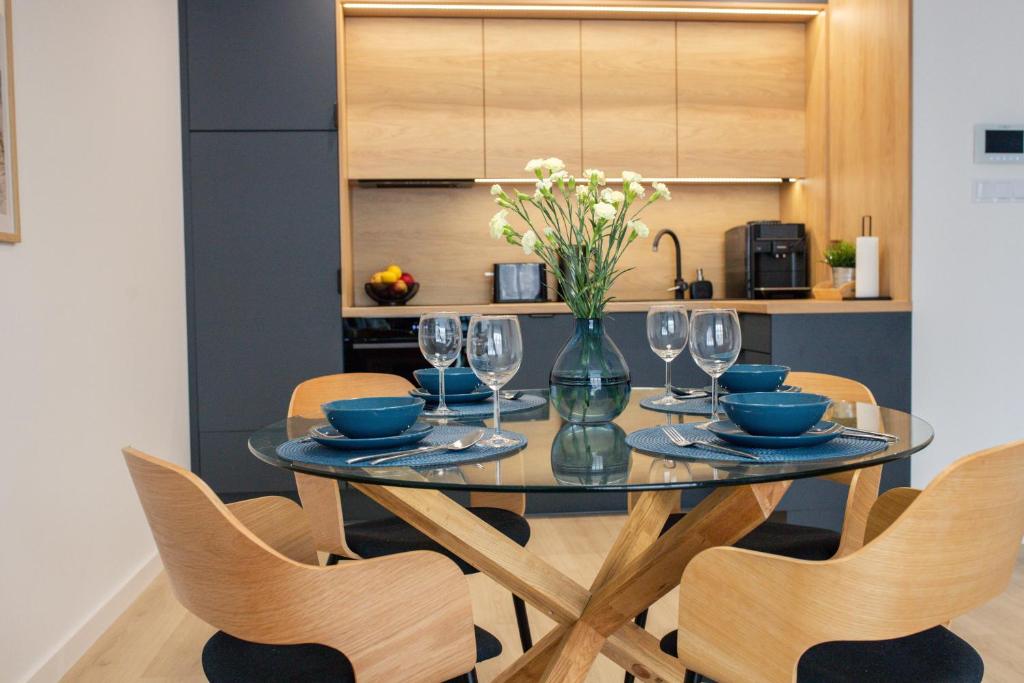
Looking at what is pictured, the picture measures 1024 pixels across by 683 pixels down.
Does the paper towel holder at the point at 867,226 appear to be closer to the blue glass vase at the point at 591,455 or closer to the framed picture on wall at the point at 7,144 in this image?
the blue glass vase at the point at 591,455

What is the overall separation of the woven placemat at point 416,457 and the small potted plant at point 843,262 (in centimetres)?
271

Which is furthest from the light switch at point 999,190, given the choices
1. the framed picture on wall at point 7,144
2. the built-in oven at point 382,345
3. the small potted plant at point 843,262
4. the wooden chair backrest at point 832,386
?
the framed picture on wall at point 7,144

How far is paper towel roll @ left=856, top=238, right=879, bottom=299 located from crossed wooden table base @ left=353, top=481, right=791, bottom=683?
2251mm

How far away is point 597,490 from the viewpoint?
1272mm

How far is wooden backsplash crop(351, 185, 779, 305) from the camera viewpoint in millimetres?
4711

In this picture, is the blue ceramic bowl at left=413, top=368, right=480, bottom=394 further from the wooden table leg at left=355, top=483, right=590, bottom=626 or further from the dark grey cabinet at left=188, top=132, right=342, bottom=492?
the dark grey cabinet at left=188, top=132, right=342, bottom=492

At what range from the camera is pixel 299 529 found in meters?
1.78

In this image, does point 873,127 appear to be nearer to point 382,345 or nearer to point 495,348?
point 382,345

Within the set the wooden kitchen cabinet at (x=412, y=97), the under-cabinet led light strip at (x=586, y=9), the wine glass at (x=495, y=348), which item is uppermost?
the under-cabinet led light strip at (x=586, y=9)

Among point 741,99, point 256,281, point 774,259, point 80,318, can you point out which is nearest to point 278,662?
point 80,318

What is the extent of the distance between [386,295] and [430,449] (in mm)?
2902

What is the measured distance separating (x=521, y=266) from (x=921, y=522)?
3.37 m

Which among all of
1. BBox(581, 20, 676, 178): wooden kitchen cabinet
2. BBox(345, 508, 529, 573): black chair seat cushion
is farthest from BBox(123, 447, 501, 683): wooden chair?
BBox(581, 20, 676, 178): wooden kitchen cabinet

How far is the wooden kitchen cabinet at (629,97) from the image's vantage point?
177 inches
